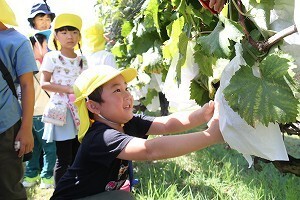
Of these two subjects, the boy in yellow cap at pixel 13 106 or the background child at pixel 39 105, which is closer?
the boy in yellow cap at pixel 13 106

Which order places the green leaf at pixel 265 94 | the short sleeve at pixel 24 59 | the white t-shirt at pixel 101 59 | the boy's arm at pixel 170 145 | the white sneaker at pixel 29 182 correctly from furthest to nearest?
the white sneaker at pixel 29 182 → the white t-shirt at pixel 101 59 → the short sleeve at pixel 24 59 → the boy's arm at pixel 170 145 → the green leaf at pixel 265 94

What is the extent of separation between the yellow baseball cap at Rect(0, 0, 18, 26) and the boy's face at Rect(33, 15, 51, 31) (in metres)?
1.57

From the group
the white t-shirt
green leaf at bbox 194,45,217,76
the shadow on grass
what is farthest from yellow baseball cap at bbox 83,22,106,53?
green leaf at bbox 194,45,217,76

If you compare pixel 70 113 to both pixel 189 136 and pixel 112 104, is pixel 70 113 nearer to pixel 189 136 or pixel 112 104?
pixel 112 104

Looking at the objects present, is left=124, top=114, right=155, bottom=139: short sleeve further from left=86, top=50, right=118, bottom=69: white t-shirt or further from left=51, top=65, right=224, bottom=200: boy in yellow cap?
left=86, top=50, right=118, bottom=69: white t-shirt

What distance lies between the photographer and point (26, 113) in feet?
6.69

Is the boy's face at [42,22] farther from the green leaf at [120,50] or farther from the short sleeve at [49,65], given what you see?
the short sleeve at [49,65]

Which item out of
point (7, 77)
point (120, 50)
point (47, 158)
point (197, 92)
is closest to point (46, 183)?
point (47, 158)

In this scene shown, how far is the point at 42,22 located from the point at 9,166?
6.14 feet

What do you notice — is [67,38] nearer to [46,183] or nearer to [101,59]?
[101,59]

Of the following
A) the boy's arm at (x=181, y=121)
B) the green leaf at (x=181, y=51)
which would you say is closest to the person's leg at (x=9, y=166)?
the boy's arm at (x=181, y=121)

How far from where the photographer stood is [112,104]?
164 centimetres

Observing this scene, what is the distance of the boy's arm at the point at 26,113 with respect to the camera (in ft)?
6.65

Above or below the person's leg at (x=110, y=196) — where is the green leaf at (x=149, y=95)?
below
